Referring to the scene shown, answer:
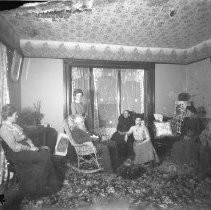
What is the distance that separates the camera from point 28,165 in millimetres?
2674

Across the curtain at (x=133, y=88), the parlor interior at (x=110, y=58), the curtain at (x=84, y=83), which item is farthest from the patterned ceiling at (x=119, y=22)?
the curtain at (x=133, y=88)

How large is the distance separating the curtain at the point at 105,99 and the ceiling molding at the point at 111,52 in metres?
0.56

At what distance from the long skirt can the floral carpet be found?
11.8 inches

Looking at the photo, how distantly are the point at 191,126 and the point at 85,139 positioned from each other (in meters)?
2.31

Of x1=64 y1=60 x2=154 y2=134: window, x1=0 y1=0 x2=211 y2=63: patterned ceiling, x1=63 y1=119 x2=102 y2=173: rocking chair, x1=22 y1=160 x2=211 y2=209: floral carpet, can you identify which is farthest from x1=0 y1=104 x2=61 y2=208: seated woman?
x1=64 y1=60 x2=154 y2=134: window

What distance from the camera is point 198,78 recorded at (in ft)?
15.9

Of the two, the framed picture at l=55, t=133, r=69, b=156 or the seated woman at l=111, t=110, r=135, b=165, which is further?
the seated woman at l=111, t=110, r=135, b=165

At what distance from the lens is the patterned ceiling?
9.76ft

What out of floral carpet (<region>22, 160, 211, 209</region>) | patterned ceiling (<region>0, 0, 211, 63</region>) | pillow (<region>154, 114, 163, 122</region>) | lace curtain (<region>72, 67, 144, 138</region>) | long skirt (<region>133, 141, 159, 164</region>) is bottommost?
floral carpet (<region>22, 160, 211, 209</region>)

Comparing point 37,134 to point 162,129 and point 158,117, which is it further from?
point 158,117

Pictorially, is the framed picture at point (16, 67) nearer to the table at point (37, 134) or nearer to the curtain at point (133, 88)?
the table at point (37, 134)

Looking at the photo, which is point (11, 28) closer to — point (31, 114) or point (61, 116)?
point (31, 114)

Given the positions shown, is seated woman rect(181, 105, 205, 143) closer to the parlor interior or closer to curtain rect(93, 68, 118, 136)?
the parlor interior

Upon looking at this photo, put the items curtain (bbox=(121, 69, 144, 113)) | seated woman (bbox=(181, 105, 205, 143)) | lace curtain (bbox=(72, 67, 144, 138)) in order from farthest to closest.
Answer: curtain (bbox=(121, 69, 144, 113)) → lace curtain (bbox=(72, 67, 144, 138)) → seated woman (bbox=(181, 105, 205, 143))
